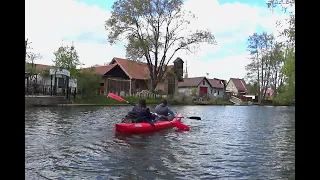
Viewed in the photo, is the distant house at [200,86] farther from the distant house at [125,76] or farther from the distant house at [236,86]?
the distant house at [236,86]

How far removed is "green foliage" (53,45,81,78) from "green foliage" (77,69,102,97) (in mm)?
1022

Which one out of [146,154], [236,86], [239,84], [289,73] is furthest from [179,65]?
[146,154]

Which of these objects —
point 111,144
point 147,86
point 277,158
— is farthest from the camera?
point 147,86

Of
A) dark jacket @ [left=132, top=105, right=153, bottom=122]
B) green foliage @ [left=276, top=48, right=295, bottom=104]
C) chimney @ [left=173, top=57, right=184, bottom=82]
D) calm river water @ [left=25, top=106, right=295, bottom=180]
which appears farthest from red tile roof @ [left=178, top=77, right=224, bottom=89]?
calm river water @ [left=25, top=106, right=295, bottom=180]

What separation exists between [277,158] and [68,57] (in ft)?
102

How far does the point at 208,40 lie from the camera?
3891 cm

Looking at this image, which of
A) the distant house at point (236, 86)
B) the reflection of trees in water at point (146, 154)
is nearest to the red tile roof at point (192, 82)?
the distant house at point (236, 86)

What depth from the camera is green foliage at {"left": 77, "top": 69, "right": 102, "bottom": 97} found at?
33.9 meters

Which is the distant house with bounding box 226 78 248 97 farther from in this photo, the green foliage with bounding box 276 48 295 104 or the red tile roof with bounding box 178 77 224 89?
the green foliage with bounding box 276 48 295 104

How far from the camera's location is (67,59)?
1373 inches
